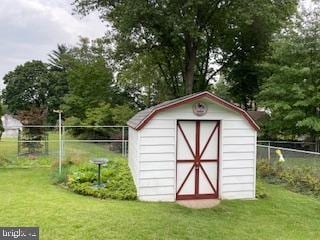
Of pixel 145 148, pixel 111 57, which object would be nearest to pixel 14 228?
pixel 145 148

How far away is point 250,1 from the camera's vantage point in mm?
19828

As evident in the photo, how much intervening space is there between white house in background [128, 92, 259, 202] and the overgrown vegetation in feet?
6.71

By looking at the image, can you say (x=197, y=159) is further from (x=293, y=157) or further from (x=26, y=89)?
(x=26, y=89)

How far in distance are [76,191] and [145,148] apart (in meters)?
2.16

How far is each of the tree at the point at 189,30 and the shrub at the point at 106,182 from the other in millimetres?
10977

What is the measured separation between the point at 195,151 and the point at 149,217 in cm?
283

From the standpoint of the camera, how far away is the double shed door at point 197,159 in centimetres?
987

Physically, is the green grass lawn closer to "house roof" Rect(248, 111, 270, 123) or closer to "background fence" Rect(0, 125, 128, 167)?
"background fence" Rect(0, 125, 128, 167)

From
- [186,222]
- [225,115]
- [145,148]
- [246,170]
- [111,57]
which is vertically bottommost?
[186,222]

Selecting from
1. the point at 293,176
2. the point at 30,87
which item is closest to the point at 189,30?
the point at 293,176

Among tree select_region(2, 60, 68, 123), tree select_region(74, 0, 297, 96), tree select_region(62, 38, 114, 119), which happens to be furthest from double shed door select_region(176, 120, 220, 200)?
tree select_region(2, 60, 68, 123)

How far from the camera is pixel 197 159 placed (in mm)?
9977

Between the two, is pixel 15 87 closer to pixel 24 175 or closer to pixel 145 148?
pixel 24 175

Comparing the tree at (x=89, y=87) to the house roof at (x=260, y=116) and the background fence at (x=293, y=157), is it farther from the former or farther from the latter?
the background fence at (x=293, y=157)
